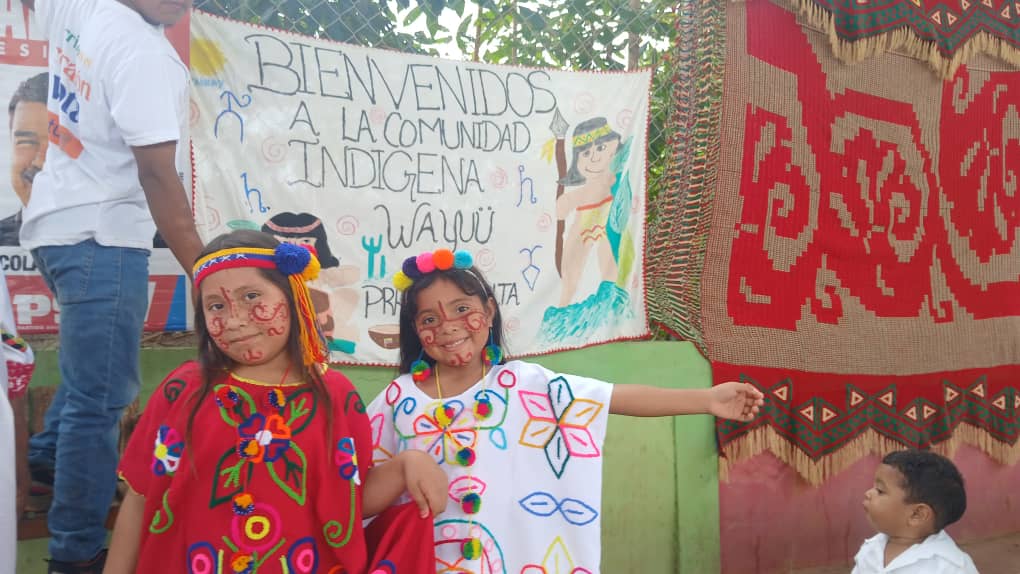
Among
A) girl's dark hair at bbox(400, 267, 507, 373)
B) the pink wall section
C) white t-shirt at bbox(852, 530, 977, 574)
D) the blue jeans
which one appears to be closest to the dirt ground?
the pink wall section

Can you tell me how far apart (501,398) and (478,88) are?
150cm

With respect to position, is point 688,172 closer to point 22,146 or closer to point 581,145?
point 581,145

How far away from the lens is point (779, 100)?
3.64m

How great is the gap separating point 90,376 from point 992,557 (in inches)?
165

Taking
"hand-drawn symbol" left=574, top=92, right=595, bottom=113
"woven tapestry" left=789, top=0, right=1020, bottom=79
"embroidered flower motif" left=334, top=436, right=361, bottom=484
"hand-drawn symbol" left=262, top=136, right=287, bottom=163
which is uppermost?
"woven tapestry" left=789, top=0, right=1020, bottom=79

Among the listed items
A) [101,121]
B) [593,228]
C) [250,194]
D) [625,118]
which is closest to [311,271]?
[101,121]

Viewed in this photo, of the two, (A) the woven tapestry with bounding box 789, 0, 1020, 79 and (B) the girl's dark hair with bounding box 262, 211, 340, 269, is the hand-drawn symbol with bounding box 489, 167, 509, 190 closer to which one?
(B) the girl's dark hair with bounding box 262, 211, 340, 269

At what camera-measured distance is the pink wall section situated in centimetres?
357

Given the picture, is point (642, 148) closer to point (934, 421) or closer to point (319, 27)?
point (319, 27)

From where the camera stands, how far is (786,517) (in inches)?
145

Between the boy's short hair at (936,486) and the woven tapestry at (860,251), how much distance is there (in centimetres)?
70

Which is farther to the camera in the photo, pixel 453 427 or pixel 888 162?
pixel 888 162

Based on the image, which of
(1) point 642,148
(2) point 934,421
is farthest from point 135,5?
(2) point 934,421

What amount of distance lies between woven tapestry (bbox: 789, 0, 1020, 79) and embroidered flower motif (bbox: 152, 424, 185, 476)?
3.22 m
